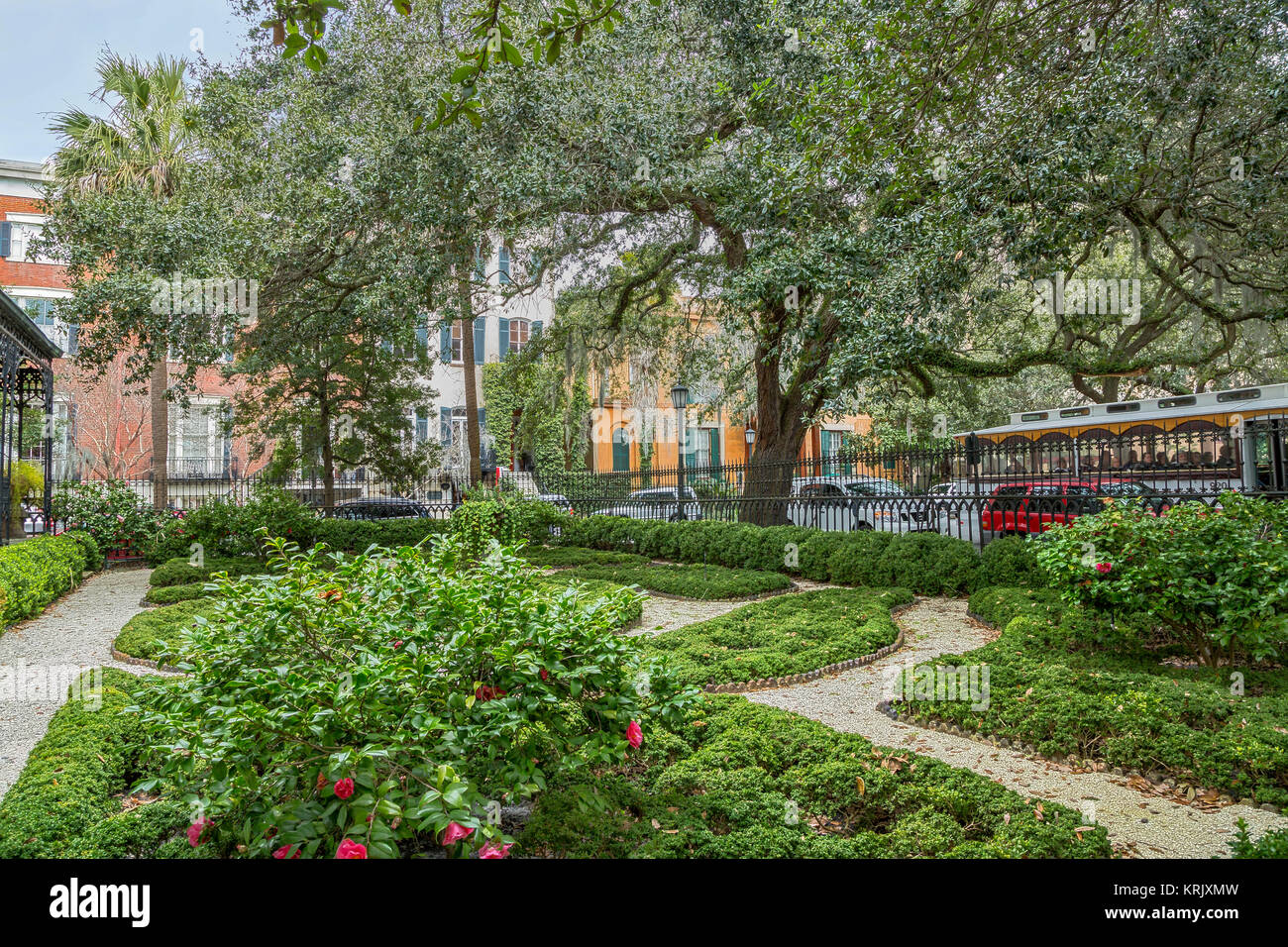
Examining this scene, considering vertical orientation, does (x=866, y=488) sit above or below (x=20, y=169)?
below

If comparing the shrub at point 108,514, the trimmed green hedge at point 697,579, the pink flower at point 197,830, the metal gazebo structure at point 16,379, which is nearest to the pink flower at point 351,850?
the pink flower at point 197,830

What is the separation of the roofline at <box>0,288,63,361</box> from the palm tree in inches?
150

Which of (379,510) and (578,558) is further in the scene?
(379,510)

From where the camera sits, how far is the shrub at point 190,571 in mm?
11633

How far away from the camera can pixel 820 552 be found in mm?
11234

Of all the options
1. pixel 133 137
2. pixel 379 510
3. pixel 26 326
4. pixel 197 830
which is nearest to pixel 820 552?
pixel 197 830

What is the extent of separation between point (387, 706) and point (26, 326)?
42.4 ft

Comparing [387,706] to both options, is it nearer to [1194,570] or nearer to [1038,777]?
[1038,777]

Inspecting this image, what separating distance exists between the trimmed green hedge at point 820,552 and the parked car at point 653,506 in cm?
95

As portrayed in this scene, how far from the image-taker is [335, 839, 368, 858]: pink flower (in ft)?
7.44

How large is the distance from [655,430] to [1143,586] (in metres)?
27.0
